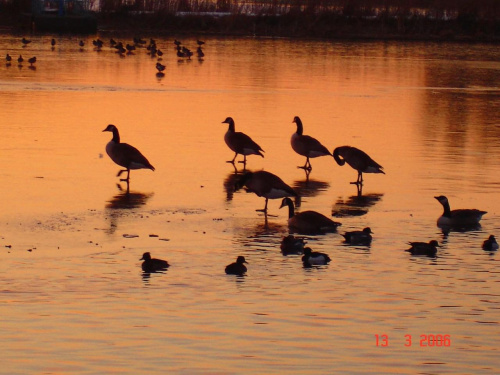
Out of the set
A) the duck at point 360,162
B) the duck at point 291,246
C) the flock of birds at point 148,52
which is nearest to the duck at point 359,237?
the duck at point 291,246

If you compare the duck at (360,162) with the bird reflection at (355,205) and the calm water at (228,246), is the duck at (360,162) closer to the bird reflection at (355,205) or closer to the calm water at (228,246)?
the calm water at (228,246)

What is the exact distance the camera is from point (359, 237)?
13.3 meters

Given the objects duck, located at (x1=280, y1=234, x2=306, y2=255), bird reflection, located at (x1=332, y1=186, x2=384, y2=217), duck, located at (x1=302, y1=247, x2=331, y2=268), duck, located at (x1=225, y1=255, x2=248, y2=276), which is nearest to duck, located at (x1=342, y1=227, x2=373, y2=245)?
duck, located at (x1=280, y1=234, x2=306, y2=255)

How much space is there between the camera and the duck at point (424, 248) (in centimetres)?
1285

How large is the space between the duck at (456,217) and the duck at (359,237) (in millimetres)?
1566

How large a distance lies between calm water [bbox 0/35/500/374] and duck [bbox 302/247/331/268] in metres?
0.09

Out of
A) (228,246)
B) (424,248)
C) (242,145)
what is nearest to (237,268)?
→ (228,246)

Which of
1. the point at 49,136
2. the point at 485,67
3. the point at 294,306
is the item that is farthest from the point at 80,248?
the point at 485,67

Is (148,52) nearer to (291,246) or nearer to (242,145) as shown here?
(242,145)

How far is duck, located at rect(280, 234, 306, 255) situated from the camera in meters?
12.8

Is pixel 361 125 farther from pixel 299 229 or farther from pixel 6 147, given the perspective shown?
pixel 299 229

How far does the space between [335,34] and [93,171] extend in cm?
5033
